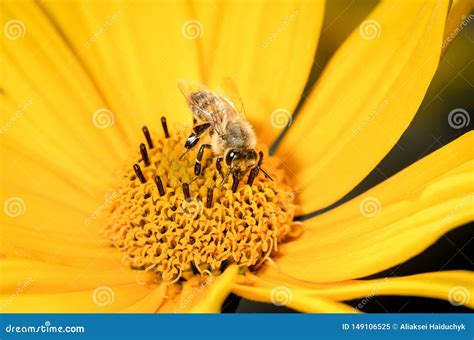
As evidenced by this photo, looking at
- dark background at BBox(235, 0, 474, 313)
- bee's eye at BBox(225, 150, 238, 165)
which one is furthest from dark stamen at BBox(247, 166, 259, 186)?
dark background at BBox(235, 0, 474, 313)

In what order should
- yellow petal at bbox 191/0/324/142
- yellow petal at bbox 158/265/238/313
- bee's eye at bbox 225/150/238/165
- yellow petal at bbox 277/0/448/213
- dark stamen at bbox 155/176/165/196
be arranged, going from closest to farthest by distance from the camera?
1. yellow petal at bbox 158/265/238/313
2. bee's eye at bbox 225/150/238/165
3. dark stamen at bbox 155/176/165/196
4. yellow petal at bbox 277/0/448/213
5. yellow petal at bbox 191/0/324/142

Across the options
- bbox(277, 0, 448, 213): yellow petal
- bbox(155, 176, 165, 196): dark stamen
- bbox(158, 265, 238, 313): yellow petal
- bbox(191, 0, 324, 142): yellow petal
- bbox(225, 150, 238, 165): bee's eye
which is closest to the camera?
bbox(158, 265, 238, 313): yellow petal

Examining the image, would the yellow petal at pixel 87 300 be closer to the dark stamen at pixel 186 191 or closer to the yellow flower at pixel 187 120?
the yellow flower at pixel 187 120

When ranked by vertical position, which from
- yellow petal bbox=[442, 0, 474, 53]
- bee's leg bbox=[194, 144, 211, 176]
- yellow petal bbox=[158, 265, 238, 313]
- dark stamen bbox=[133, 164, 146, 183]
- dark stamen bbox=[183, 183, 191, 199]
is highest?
yellow petal bbox=[442, 0, 474, 53]

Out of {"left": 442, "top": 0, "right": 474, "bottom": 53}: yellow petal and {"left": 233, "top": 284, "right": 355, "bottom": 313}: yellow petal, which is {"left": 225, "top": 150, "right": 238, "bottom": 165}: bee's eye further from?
{"left": 442, "top": 0, "right": 474, "bottom": 53}: yellow petal

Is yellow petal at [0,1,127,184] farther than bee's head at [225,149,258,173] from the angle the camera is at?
Yes

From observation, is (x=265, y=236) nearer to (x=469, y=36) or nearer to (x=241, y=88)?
(x=241, y=88)

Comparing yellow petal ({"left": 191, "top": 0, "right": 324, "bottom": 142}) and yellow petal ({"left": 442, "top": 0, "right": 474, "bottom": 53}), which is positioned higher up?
yellow petal ({"left": 442, "top": 0, "right": 474, "bottom": 53})

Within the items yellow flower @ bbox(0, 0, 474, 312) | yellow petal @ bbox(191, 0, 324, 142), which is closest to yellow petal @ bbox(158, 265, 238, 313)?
yellow flower @ bbox(0, 0, 474, 312)
